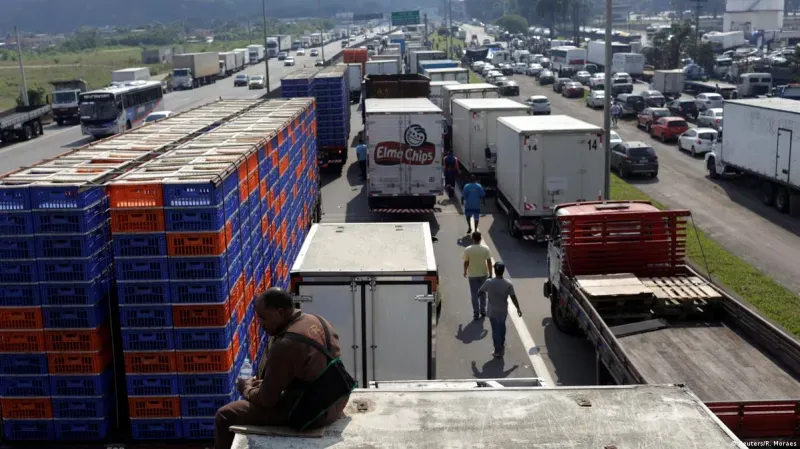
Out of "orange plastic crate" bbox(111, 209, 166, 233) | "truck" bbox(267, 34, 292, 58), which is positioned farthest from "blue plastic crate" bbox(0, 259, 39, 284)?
"truck" bbox(267, 34, 292, 58)

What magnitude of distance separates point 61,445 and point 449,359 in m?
5.94

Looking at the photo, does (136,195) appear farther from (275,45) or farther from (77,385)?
(275,45)

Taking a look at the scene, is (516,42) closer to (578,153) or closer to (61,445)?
(578,153)

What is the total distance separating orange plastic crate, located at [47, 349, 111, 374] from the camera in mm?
10242

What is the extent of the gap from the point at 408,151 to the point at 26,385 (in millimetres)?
15575

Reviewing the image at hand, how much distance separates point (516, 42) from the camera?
15888cm

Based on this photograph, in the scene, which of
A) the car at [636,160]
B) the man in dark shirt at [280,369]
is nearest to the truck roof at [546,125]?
the car at [636,160]

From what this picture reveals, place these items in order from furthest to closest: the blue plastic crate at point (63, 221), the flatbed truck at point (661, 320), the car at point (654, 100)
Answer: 1. the car at point (654, 100)
2. the blue plastic crate at point (63, 221)
3. the flatbed truck at point (661, 320)

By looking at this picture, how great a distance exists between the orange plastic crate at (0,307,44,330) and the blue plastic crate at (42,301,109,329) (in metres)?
0.09

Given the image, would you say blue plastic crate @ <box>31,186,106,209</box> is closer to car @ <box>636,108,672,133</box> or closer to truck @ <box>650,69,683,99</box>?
car @ <box>636,108,672,133</box>

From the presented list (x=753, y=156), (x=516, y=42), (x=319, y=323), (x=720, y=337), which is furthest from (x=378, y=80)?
(x=516, y=42)

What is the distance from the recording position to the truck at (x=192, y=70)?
85062 millimetres

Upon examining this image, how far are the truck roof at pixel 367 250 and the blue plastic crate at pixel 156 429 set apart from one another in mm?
2252

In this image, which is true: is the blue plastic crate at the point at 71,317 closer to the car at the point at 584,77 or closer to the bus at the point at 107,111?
the bus at the point at 107,111
